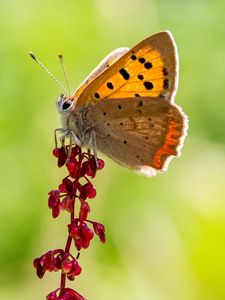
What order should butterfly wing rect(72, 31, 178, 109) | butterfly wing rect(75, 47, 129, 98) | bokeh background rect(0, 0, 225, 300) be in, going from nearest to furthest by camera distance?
butterfly wing rect(72, 31, 178, 109)
butterfly wing rect(75, 47, 129, 98)
bokeh background rect(0, 0, 225, 300)

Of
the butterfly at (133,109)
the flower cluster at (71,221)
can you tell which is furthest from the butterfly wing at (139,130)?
the flower cluster at (71,221)

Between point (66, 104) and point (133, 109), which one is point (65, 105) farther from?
point (133, 109)

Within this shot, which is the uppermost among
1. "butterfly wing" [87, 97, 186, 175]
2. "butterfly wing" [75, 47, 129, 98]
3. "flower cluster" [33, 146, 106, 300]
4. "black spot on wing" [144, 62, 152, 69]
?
"butterfly wing" [75, 47, 129, 98]

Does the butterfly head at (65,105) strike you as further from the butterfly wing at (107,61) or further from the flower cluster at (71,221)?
the flower cluster at (71,221)

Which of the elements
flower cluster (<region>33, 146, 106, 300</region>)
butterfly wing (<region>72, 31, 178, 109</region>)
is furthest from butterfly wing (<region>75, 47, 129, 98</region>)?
flower cluster (<region>33, 146, 106, 300</region>)

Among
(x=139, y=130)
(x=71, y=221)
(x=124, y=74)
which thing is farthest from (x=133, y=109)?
(x=71, y=221)

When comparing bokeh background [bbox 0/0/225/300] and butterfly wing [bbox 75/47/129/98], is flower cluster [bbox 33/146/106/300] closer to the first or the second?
butterfly wing [bbox 75/47/129/98]

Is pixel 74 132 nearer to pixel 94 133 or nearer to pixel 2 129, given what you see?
pixel 94 133
